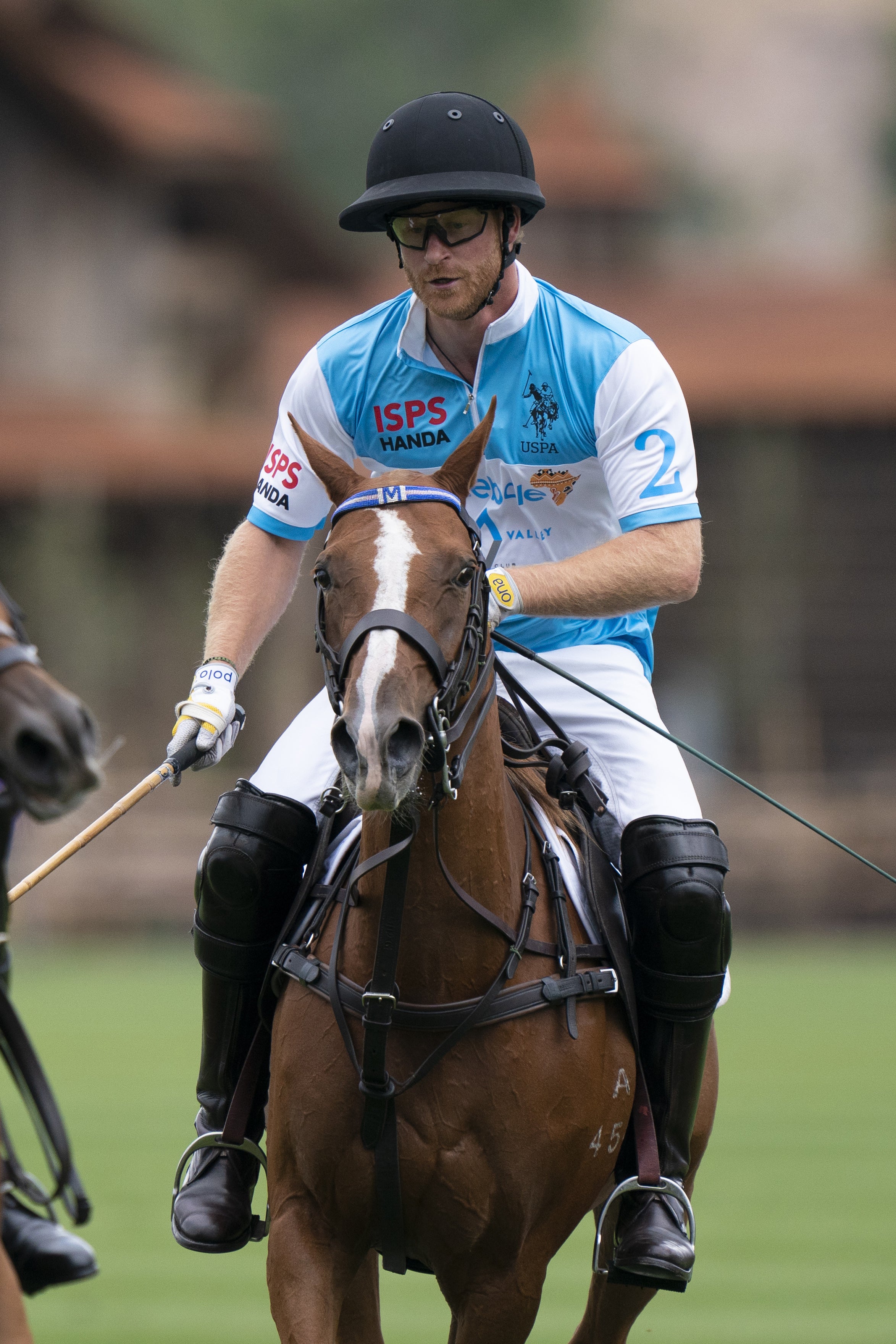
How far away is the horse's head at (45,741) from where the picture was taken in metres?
3.26

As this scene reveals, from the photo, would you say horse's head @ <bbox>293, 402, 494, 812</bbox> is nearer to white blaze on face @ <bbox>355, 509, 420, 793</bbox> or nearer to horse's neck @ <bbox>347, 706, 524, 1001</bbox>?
white blaze on face @ <bbox>355, 509, 420, 793</bbox>

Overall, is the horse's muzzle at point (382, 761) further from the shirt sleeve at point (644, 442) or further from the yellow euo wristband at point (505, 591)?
the shirt sleeve at point (644, 442)

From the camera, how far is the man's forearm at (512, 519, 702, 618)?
4.66 meters

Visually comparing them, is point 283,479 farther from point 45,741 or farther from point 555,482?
point 45,741

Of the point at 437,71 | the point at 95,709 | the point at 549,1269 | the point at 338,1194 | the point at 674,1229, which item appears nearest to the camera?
the point at 338,1194

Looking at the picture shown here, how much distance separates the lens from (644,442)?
5.06m

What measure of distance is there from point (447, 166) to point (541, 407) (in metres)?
0.63

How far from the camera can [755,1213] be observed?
9492 millimetres

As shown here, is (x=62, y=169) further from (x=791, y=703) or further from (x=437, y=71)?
(x=437, y=71)

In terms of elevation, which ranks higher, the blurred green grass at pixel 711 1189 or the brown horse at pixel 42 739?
the brown horse at pixel 42 739

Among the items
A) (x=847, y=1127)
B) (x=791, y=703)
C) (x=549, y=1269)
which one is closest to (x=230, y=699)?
(x=549, y=1269)

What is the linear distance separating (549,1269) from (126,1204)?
2.09m

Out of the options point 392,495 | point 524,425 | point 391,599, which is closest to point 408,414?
point 524,425

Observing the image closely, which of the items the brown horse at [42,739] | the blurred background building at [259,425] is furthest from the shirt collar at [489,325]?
the blurred background building at [259,425]
